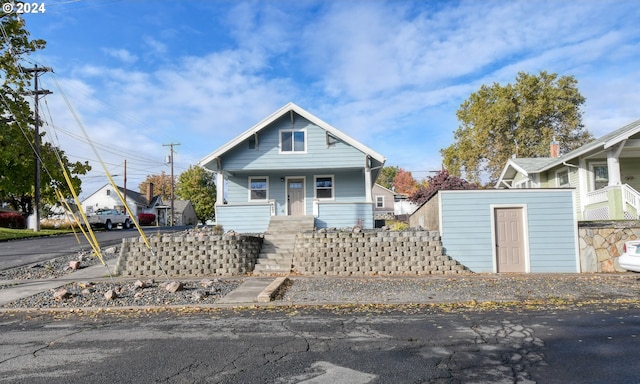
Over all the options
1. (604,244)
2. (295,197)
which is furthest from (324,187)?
(604,244)

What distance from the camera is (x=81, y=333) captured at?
6.07m

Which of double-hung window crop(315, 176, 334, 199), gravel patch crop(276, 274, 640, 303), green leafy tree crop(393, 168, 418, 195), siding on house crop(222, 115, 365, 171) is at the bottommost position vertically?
gravel patch crop(276, 274, 640, 303)

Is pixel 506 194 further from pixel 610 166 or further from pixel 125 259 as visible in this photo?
pixel 125 259

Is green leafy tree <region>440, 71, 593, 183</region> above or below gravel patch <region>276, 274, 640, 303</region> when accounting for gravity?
above

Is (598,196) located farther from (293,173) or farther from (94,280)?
(94,280)

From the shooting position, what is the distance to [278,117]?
59.2 ft

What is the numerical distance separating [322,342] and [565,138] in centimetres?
3808

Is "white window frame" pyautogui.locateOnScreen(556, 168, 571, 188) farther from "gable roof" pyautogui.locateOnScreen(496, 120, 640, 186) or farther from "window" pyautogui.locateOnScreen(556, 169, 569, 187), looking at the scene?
"gable roof" pyautogui.locateOnScreen(496, 120, 640, 186)

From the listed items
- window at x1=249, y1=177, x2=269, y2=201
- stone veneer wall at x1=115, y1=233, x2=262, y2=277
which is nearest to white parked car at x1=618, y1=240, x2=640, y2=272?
stone veneer wall at x1=115, y1=233, x2=262, y2=277

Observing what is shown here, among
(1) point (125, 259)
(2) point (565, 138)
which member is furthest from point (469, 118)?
(1) point (125, 259)

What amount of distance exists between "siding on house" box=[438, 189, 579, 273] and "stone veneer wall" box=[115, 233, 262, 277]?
6.77 m

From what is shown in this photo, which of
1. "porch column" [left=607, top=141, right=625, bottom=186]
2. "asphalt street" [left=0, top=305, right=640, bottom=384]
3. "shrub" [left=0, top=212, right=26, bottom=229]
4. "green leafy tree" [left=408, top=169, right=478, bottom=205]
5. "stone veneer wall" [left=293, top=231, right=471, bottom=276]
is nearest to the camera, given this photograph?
"asphalt street" [left=0, top=305, right=640, bottom=384]

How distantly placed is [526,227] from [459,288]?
469 cm

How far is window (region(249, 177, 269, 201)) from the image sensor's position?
19.3 m
